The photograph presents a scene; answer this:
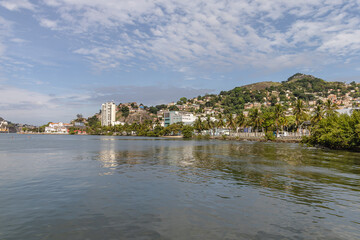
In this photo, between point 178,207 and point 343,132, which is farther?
point 343,132

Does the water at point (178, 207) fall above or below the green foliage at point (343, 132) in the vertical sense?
below

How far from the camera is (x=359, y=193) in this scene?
18.0 metres

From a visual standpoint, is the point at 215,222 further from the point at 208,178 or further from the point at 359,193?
the point at 359,193

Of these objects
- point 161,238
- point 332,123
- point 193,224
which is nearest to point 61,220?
point 161,238

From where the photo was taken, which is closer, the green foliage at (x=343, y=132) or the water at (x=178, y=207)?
the water at (x=178, y=207)

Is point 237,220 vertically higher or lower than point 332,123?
lower

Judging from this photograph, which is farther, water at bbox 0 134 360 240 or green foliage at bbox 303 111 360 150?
green foliage at bbox 303 111 360 150

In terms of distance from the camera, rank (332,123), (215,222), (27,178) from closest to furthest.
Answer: (215,222), (27,178), (332,123)

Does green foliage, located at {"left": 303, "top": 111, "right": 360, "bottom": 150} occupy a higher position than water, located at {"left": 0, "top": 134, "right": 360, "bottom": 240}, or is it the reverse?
green foliage, located at {"left": 303, "top": 111, "right": 360, "bottom": 150}

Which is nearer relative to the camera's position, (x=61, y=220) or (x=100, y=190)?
(x=61, y=220)

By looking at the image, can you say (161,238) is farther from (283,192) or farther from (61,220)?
(283,192)

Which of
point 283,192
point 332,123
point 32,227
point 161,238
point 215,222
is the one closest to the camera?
point 161,238

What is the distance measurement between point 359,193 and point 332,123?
173 feet

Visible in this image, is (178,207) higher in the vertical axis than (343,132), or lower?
lower
